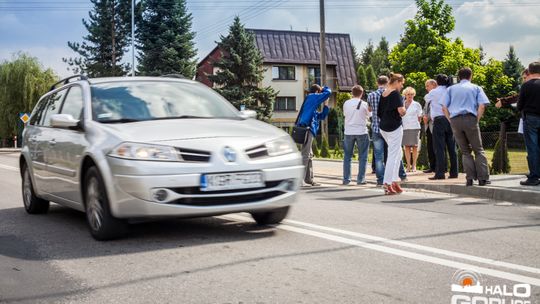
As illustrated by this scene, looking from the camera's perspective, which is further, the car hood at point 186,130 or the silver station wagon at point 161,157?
the car hood at point 186,130

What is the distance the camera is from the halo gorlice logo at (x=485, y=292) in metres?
3.68

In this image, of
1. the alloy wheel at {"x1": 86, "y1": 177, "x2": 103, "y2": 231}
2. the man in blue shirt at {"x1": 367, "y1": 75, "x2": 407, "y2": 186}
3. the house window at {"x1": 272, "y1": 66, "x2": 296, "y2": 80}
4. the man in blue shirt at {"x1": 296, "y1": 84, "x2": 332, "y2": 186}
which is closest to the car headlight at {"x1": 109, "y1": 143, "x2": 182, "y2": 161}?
the alloy wheel at {"x1": 86, "y1": 177, "x2": 103, "y2": 231}

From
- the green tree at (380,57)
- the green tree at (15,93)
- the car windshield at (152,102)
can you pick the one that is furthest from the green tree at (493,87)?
the car windshield at (152,102)

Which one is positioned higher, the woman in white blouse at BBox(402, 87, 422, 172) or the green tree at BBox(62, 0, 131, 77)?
the green tree at BBox(62, 0, 131, 77)

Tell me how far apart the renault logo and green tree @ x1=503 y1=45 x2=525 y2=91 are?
211ft

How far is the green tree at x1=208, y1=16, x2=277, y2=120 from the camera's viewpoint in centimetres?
4734

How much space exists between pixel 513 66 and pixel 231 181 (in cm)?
6603

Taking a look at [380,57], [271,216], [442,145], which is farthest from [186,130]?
[380,57]

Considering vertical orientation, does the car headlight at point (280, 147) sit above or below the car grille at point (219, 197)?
above

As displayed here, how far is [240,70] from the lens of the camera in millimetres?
47938

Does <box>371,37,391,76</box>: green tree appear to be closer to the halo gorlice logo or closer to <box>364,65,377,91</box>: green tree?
<box>364,65,377,91</box>: green tree

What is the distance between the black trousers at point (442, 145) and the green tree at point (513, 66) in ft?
186

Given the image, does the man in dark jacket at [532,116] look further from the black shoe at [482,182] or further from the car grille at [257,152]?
the car grille at [257,152]

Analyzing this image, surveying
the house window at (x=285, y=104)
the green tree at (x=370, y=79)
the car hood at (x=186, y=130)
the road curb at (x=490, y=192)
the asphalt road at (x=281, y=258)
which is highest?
the green tree at (x=370, y=79)
